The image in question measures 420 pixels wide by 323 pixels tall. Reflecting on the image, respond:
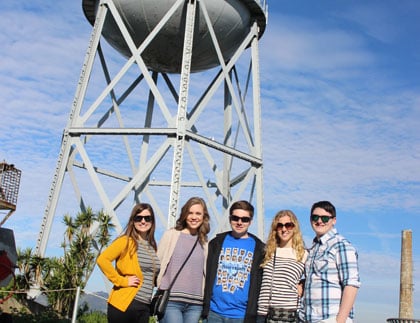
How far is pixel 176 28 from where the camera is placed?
1577 cm

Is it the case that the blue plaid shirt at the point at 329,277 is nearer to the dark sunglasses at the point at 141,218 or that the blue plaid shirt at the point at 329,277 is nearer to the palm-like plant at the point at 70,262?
the dark sunglasses at the point at 141,218

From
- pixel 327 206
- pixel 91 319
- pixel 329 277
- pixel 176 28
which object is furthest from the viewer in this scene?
pixel 176 28

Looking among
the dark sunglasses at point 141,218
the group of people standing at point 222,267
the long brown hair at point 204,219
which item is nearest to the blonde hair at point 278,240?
the group of people standing at point 222,267

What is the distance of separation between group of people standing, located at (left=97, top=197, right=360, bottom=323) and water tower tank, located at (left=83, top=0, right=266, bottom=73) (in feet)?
35.6

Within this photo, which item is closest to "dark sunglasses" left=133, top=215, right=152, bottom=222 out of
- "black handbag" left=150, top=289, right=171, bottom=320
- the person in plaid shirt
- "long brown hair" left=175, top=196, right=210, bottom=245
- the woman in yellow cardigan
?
the woman in yellow cardigan

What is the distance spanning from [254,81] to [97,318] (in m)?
8.07

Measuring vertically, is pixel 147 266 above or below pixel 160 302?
above

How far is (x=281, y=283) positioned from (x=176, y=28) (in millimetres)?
11725

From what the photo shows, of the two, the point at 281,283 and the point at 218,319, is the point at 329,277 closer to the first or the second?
the point at 281,283

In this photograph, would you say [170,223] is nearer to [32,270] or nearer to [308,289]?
[32,270]

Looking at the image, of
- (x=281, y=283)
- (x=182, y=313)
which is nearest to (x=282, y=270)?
(x=281, y=283)

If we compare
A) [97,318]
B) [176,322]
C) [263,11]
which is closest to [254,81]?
[263,11]

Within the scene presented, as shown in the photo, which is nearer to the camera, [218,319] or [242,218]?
[218,319]

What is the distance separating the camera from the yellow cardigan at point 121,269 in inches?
212
